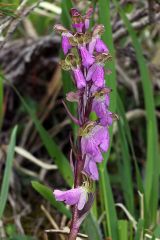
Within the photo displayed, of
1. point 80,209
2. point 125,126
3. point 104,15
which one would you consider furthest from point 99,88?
point 125,126

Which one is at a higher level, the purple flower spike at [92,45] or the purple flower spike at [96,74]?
the purple flower spike at [92,45]

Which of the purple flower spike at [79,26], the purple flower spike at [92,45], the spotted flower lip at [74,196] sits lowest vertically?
the spotted flower lip at [74,196]

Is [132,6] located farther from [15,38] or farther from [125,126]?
[125,126]

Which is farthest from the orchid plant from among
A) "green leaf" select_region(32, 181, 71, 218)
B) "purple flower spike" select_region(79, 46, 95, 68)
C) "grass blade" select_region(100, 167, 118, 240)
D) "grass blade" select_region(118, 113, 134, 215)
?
"grass blade" select_region(118, 113, 134, 215)

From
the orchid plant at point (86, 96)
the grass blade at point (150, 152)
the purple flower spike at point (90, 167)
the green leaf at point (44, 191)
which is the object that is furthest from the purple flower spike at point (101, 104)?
the grass blade at point (150, 152)

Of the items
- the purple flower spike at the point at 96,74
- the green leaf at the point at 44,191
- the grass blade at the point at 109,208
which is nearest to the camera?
the purple flower spike at the point at 96,74

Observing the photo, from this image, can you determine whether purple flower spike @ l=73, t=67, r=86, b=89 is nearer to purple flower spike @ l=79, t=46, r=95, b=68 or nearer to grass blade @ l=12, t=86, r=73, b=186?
purple flower spike @ l=79, t=46, r=95, b=68

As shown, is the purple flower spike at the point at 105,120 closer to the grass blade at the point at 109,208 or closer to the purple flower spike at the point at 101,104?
the purple flower spike at the point at 101,104
